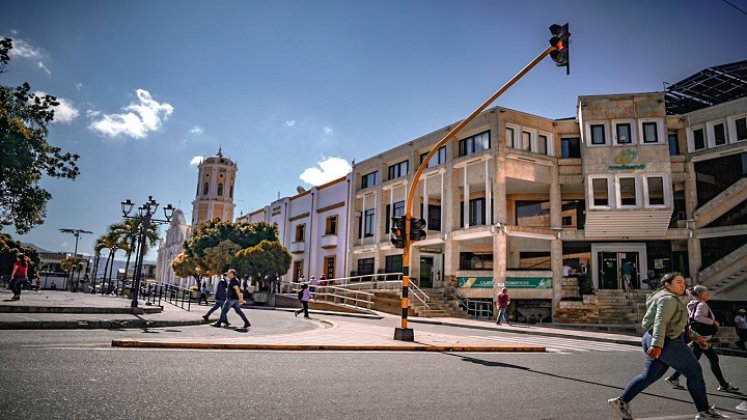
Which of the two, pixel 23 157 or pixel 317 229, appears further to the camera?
pixel 317 229

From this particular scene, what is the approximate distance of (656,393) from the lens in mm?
6434

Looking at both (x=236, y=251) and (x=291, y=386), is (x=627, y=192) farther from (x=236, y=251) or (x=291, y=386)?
(x=236, y=251)

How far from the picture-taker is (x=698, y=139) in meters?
26.1

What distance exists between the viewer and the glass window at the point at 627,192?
26111 mm

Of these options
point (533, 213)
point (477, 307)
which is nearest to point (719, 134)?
point (533, 213)

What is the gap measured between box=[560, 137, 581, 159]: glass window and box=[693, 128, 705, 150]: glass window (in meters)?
5.74

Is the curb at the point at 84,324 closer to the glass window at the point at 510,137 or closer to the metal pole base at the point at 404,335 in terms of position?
the metal pole base at the point at 404,335

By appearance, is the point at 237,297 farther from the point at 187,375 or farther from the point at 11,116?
the point at 11,116

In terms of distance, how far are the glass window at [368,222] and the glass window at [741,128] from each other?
2232 centimetres

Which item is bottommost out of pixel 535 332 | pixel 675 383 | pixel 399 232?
pixel 535 332

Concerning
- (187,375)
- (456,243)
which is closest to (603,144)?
(456,243)

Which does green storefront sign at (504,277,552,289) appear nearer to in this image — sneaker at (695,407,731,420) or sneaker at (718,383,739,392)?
sneaker at (718,383,739,392)

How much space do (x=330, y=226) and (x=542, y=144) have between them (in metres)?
19.0

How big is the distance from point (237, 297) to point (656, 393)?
10523 mm
